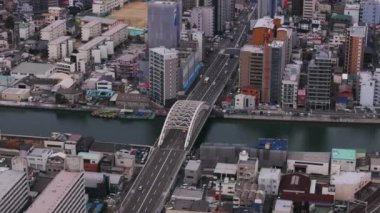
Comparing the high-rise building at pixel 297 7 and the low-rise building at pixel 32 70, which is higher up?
the high-rise building at pixel 297 7

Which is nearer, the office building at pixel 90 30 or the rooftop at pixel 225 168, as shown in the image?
the rooftop at pixel 225 168

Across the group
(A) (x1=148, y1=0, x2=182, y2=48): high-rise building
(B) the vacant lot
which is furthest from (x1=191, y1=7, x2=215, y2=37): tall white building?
(A) (x1=148, y1=0, x2=182, y2=48): high-rise building

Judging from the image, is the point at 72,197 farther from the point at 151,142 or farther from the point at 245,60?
the point at 245,60

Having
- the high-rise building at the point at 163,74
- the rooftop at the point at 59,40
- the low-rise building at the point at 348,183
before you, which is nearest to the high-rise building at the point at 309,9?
the rooftop at the point at 59,40

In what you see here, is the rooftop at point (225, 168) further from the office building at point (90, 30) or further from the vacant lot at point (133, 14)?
the vacant lot at point (133, 14)

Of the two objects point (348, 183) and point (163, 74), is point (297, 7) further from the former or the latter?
point (348, 183)

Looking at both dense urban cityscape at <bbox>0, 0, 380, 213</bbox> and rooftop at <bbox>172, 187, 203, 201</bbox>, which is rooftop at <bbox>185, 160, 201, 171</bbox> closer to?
dense urban cityscape at <bbox>0, 0, 380, 213</bbox>


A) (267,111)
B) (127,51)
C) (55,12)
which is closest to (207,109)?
(267,111)

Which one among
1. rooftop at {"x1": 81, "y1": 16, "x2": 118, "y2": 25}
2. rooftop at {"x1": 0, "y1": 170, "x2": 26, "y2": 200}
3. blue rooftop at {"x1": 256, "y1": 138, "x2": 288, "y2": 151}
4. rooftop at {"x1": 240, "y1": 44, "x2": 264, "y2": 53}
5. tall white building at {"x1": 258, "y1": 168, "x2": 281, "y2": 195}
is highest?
rooftop at {"x1": 240, "y1": 44, "x2": 264, "y2": 53}
